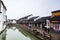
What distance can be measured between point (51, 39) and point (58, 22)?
5.45 metres

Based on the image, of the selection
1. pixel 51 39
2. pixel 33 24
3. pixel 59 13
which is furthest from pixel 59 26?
pixel 33 24

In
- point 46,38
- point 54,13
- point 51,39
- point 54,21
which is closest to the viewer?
point 51,39

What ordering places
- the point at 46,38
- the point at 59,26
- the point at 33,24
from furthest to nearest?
the point at 33,24 < the point at 59,26 < the point at 46,38

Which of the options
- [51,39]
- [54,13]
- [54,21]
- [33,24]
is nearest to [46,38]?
[51,39]

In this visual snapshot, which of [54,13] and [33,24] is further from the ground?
[54,13]

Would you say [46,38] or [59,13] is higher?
[59,13]

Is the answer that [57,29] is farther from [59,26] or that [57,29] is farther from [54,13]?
[54,13]

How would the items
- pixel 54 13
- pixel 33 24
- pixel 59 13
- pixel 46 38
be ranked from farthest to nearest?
pixel 33 24 → pixel 54 13 → pixel 59 13 → pixel 46 38

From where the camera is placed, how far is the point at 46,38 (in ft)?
34.6

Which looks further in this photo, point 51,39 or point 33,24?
point 33,24

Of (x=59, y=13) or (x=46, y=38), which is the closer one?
(x=46, y=38)

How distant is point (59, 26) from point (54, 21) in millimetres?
1213

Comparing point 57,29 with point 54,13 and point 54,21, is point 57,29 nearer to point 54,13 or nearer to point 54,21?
point 54,21

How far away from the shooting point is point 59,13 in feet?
60.5
